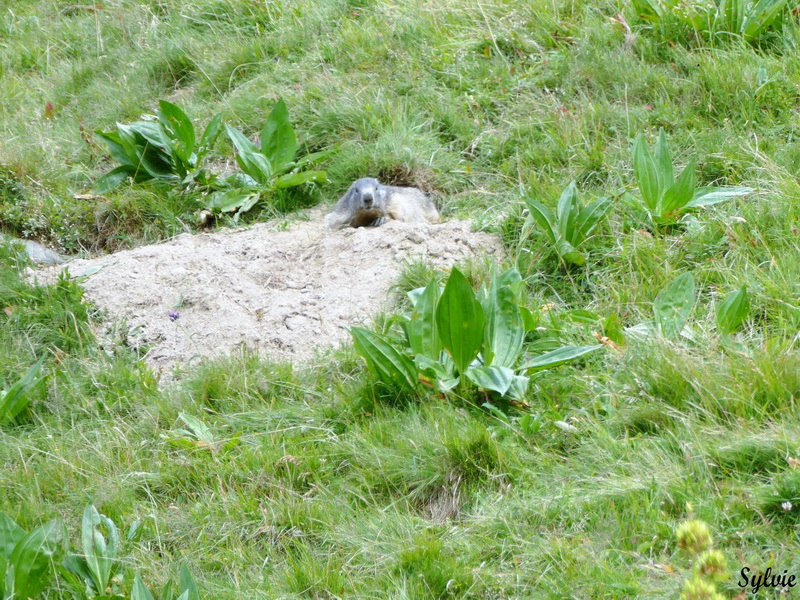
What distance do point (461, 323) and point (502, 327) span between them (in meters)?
0.31

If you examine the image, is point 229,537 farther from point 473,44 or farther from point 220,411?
point 473,44

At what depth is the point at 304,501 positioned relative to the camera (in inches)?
150

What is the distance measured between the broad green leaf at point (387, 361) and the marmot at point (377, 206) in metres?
2.07

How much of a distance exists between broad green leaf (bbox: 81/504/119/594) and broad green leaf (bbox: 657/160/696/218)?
134 inches

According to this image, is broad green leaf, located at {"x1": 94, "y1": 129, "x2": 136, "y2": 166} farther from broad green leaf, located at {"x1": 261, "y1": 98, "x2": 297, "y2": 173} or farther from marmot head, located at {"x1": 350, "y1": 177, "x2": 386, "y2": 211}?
marmot head, located at {"x1": 350, "y1": 177, "x2": 386, "y2": 211}

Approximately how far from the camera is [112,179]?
6.71m

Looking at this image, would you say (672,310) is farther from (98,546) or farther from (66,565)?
(66,565)

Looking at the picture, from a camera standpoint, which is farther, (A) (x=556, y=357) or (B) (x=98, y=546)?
(A) (x=556, y=357)

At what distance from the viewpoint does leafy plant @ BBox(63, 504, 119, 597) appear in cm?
346

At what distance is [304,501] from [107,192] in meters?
3.76

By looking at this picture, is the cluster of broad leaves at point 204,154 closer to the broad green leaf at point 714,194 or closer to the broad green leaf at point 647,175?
the broad green leaf at point 647,175

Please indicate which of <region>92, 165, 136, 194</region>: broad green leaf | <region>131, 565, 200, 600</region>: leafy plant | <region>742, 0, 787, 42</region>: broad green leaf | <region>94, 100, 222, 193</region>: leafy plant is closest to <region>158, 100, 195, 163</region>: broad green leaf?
<region>94, 100, 222, 193</region>: leafy plant

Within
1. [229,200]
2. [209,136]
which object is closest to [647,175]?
[229,200]

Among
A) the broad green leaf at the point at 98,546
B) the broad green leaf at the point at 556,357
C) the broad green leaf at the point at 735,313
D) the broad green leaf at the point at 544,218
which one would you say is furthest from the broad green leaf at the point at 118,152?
the broad green leaf at the point at 735,313
